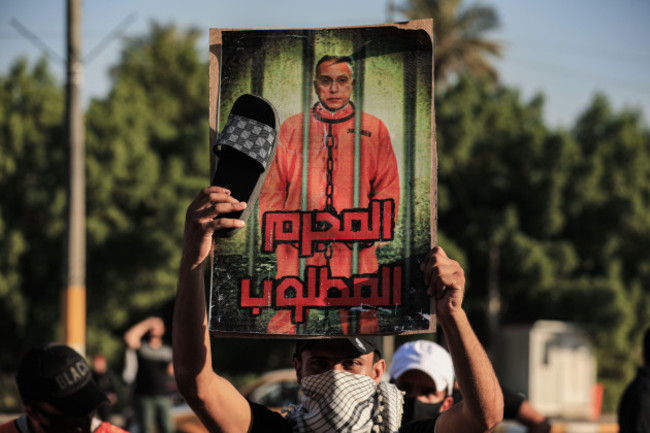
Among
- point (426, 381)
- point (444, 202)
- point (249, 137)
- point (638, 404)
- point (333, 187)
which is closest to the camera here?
point (249, 137)

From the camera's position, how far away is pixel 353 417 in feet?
9.58

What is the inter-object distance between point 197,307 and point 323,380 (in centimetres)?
50

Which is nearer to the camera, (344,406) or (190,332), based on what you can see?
(190,332)

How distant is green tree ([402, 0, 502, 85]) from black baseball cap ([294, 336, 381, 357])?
36.0 meters

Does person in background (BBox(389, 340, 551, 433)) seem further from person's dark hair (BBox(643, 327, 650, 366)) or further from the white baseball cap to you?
person's dark hair (BBox(643, 327, 650, 366))

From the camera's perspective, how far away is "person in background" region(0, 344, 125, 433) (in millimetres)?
3227

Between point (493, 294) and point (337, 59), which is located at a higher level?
point (337, 59)

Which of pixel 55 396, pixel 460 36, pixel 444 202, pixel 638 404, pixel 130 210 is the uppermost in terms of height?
pixel 460 36

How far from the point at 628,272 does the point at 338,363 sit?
30.4 meters

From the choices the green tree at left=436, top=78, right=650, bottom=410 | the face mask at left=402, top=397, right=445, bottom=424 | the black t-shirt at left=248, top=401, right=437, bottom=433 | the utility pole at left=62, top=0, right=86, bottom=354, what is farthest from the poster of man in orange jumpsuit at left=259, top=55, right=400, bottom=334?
the green tree at left=436, top=78, right=650, bottom=410

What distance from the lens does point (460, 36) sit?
3884cm

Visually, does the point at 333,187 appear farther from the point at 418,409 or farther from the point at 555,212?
the point at 555,212

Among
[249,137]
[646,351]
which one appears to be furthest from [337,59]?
[646,351]

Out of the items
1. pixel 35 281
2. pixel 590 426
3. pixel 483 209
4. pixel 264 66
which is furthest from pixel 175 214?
pixel 264 66
